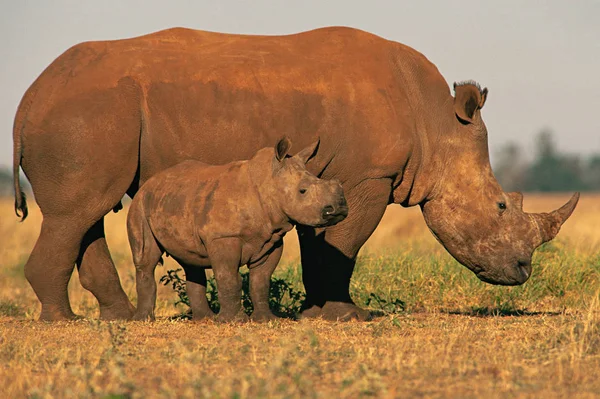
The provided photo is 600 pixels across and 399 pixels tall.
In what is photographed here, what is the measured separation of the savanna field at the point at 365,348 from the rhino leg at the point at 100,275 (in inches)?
21.6

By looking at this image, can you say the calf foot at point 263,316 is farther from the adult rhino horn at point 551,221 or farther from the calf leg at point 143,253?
the adult rhino horn at point 551,221

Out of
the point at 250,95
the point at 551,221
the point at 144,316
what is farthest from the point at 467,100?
the point at 144,316

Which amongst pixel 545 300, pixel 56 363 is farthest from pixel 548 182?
pixel 56 363

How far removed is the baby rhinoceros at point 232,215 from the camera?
789cm

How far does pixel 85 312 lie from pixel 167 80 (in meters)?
2.89

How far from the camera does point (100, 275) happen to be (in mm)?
9031

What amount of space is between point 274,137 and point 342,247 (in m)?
1.08

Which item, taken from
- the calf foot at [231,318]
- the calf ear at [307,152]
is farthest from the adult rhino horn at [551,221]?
the calf foot at [231,318]

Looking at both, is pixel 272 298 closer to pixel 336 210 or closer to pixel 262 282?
pixel 262 282

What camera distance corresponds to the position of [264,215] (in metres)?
7.98

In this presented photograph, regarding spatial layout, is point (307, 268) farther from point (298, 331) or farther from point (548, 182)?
point (548, 182)

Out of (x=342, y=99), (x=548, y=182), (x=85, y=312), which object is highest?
(x=342, y=99)

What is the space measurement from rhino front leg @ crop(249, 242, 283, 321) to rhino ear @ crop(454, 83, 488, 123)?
2.32 meters

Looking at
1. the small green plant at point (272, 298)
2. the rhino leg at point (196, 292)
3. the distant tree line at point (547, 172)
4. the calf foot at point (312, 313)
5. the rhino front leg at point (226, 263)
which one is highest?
the rhino front leg at point (226, 263)
